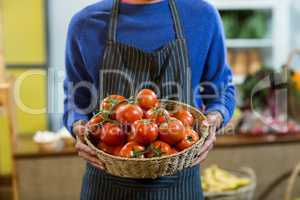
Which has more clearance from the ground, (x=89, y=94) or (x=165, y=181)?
(x=89, y=94)

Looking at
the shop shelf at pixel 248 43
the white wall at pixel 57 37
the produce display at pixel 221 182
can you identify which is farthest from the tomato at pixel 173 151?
the shop shelf at pixel 248 43

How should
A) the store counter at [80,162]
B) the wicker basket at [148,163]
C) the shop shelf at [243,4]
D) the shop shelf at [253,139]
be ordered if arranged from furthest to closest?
the shop shelf at [243,4], the shop shelf at [253,139], the store counter at [80,162], the wicker basket at [148,163]

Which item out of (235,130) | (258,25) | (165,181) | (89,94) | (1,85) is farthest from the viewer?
(258,25)

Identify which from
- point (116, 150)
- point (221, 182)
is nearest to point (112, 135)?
point (116, 150)

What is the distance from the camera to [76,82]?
1248 mm

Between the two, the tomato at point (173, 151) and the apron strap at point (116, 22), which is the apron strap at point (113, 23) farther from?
the tomato at point (173, 151)

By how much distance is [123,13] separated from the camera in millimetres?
1196

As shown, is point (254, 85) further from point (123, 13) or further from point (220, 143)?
point (123, 13)

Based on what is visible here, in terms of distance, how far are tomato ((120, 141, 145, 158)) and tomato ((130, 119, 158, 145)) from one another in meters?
0.01

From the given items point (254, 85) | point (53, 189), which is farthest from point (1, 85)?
point (254, 85)

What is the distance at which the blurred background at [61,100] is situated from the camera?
2.39m

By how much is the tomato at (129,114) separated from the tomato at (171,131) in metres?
0.06

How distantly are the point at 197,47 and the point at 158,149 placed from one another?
1.16ft

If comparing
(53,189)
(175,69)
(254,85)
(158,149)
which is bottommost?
(53,189)
